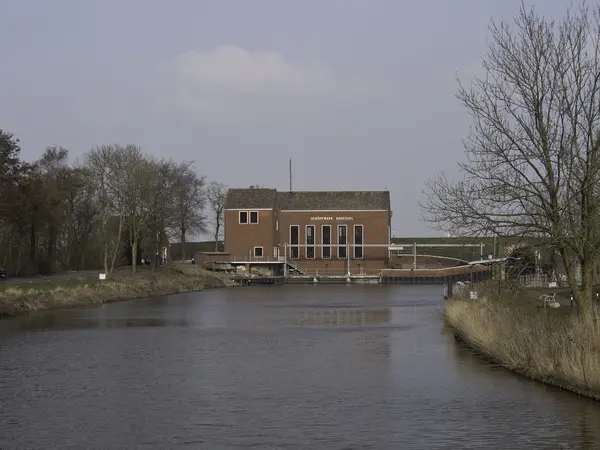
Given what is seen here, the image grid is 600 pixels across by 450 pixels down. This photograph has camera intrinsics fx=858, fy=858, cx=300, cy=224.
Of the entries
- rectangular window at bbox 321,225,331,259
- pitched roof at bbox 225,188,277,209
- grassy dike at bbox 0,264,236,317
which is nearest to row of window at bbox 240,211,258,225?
pitched roof at bbox 225,188,277,209

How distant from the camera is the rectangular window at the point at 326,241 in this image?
96.2 metres

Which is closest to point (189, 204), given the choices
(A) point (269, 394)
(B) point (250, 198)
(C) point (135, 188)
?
(B) point (250, 198)

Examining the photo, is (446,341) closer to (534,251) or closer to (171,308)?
(534,251)

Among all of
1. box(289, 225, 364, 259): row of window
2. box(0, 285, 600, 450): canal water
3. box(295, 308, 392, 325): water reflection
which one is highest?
box(289, 225, 364, 259): row of window

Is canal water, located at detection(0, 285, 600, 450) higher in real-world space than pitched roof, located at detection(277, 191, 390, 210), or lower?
lower

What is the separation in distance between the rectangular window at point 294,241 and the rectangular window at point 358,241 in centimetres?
644

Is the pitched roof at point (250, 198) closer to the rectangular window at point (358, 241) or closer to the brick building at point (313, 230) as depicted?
the brick building at point (313, 230)

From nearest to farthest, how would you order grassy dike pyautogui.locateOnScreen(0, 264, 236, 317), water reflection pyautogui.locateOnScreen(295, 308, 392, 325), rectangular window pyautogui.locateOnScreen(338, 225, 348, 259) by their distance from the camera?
water reflection pyautogui.locateOnScreen(295, 308, 392, 325) → grassy dike pyautogui.locateOnScreen(0, 264, 236, 317) → rectangular window pyautogui.locateOnScreen(338, 225, 348, 259)

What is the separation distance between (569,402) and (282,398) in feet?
19.4

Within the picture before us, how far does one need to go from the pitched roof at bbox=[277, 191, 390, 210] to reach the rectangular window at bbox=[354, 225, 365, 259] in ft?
7.84

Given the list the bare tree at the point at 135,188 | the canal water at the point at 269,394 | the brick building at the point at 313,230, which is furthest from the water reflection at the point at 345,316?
the brick building at the point at 313,230

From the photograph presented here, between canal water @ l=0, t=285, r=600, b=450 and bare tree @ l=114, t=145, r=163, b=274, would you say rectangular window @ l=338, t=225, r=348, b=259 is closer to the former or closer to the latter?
bare tree @ l=114, t=145, r=163, b=274

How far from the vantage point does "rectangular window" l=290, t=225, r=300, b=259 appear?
9659 cm

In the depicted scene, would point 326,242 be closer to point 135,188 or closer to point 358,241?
point 358,241
